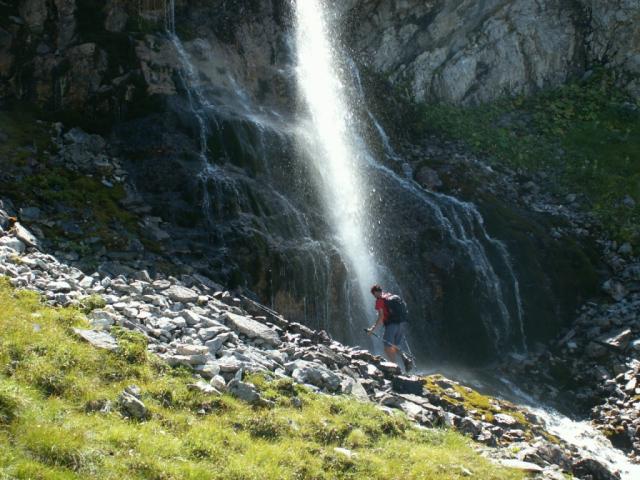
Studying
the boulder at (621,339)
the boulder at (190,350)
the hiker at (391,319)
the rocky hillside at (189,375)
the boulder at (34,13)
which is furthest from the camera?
the boulder at (34,13)

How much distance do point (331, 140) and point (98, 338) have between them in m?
15.8

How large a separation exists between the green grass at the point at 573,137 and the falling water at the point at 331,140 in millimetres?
5166

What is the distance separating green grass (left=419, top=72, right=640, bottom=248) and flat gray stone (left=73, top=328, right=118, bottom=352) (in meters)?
20.2

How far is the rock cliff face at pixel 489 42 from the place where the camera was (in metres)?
30.8

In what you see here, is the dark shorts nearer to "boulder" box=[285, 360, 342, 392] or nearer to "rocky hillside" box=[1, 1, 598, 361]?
"rocky hillside" box=[1, 1, 598, 361]

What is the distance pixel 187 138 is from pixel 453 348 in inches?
411

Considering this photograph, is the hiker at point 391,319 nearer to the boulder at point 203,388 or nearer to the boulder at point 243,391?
the boulder at point 243,391

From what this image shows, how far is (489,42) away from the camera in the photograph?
32406 mm

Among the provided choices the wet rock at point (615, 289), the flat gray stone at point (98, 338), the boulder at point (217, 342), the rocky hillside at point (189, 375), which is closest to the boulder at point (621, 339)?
the wet rock at point (615, 289)

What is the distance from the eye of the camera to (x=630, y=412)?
1600 centimetres

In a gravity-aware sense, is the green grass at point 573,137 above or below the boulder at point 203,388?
above

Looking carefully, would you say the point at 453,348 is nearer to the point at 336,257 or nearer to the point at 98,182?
the point at 336,257

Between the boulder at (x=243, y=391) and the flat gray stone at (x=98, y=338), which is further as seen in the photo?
the flat gray stone at (x=98, y=338)

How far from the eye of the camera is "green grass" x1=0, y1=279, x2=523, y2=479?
22.4 ft
